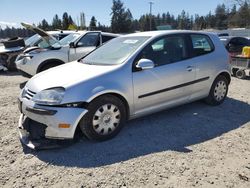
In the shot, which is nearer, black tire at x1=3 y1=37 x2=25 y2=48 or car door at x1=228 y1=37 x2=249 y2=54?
car door at x1=228 y1=37 x2=249 y2=54

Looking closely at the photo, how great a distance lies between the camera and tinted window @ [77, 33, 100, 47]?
9352 millimetres

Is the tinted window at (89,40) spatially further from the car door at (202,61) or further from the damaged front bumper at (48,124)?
the damaged front bumper at (48,124)

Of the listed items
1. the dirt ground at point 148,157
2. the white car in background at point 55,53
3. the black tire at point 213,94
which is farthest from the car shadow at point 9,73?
the black tire at point 213,94

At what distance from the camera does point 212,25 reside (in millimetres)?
88375

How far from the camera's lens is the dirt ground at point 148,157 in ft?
11.0

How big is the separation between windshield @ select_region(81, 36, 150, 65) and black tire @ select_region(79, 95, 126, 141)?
0.68 m

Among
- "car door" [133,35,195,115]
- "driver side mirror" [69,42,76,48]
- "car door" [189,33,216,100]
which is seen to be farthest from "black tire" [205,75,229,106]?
"driver side mirror" [69,42,76,48]

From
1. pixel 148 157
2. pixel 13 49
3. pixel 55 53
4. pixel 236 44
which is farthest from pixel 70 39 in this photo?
pixel 236 44

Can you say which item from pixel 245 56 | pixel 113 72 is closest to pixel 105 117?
pixel 113 72

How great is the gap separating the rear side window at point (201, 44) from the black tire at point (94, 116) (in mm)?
2056

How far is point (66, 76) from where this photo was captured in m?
4.35

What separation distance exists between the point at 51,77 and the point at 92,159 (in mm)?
1469

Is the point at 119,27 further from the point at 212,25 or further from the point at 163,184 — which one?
the point at 163,184

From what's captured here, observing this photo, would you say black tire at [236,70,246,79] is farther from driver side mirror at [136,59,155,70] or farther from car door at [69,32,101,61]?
driver side mirror at [136,59,155,70]
